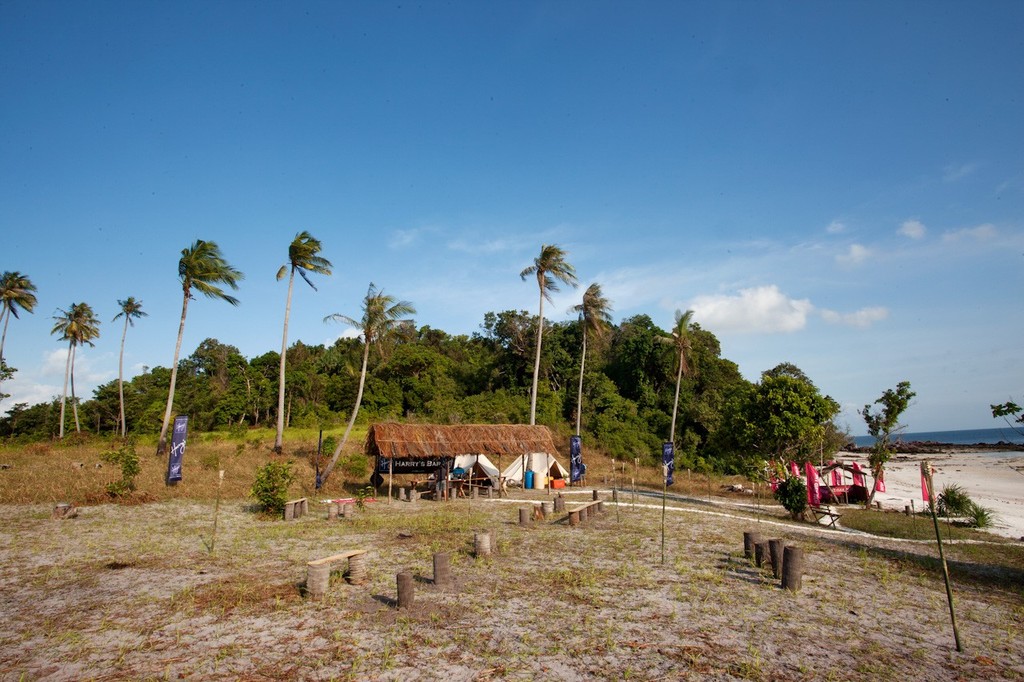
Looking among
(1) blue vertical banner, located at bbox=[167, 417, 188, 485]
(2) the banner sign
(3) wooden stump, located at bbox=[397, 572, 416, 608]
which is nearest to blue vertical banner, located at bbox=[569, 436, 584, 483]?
(2) the banner sign

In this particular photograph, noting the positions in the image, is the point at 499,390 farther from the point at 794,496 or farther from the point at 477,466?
the point at 794,496

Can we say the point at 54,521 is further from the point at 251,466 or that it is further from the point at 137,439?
the point at 137,439

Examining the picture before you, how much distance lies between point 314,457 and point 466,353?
2939 centimetres

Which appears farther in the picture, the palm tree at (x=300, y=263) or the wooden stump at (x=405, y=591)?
the palm tree at (x=300, y=263)

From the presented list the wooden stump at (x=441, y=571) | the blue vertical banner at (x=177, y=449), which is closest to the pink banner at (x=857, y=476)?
the wooden stump at (x=441, y=571)

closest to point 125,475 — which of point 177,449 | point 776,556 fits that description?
point 177,449

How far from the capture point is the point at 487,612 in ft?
29.6

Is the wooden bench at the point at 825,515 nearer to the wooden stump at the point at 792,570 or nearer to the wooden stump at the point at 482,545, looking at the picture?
the wooden stump at the point at 792,570

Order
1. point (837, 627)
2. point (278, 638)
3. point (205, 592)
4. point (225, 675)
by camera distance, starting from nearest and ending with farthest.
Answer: point (225, 675) → point (278, 638) → point (837, 627) → point (205, 592)

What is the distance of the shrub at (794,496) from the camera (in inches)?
792

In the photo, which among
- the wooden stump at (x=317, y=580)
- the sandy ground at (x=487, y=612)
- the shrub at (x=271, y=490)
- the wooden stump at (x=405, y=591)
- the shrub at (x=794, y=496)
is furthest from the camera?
the shrub at (x=794, y=496)

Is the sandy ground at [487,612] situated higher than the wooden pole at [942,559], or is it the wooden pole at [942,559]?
the wooden pole at [942,559]

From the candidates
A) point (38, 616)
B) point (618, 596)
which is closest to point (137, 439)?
point (38, 616)

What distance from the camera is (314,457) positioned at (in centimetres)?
3047
